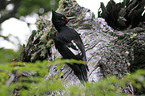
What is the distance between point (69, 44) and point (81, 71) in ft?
1.89

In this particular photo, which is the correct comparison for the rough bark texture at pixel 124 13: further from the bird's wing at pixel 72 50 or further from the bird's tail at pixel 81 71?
the bird's tail at pixel 81 71

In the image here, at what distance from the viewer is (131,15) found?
2.75 m

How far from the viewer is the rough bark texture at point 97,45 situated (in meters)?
2.37

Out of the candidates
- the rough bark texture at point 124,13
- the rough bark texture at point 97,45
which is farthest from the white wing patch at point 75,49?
the rough bark texture at point 124,13

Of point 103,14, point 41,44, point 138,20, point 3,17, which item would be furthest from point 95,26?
point 3,17

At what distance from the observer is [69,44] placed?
2.74 meters

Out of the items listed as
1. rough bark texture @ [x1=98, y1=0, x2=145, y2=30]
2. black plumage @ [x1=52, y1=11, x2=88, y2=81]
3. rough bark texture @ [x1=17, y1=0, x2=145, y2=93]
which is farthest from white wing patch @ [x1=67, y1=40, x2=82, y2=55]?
rough bark texture @ [x1=98, y1=0, x2=145, y2=30]

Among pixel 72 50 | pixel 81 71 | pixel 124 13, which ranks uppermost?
pixel 124 13

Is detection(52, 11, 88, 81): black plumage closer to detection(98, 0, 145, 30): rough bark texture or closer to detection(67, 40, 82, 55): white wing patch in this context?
detection(67, 40, 82, 55): white wing patch

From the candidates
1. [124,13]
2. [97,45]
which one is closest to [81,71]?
[97,45]

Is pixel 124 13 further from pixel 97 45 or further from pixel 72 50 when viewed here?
pixel 72 50

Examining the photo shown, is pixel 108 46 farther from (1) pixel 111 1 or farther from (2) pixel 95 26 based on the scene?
(1) pixel 111 1

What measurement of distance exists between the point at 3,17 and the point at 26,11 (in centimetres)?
147

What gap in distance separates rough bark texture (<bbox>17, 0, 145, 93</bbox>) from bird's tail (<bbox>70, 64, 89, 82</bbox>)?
0.07m
